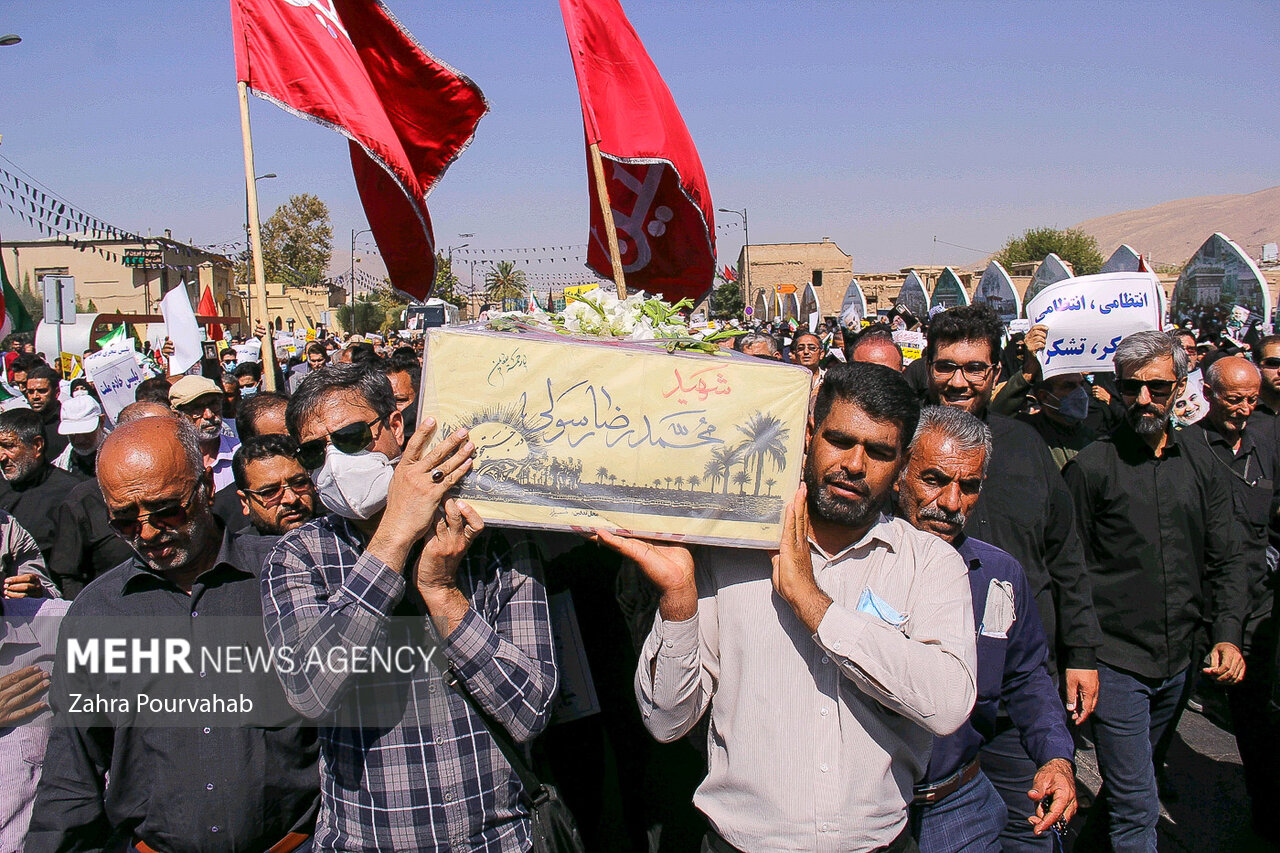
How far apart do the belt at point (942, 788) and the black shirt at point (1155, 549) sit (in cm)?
142

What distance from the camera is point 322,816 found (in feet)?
7.13

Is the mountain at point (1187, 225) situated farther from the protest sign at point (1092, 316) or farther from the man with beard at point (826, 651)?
the man with beard at point (826, 651)

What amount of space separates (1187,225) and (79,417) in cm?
17561

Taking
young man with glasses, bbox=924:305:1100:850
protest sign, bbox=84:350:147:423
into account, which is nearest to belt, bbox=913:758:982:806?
young man with glasses, bbox=924:305:1100:850

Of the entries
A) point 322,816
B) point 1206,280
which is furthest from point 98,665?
point 1206,280

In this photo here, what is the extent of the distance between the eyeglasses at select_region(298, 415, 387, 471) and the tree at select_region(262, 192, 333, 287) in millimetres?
66911

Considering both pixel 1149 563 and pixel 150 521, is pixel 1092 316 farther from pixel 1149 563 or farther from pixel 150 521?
pixel 150 521

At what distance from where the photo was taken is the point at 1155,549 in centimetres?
371

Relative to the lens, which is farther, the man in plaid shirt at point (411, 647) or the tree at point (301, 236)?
the tree at point (301, 236)

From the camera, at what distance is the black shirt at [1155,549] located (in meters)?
3.62

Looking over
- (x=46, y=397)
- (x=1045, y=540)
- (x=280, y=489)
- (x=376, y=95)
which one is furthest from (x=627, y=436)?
(x=46, y=397)

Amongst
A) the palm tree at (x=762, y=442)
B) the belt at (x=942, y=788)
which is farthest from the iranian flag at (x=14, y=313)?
the belt at (x=942, y=788)

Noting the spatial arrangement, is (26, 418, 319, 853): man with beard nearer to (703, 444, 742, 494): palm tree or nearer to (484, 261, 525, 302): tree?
(703, 444, 742, 494): palm tree

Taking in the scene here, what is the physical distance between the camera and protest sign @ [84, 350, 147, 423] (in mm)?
7414
